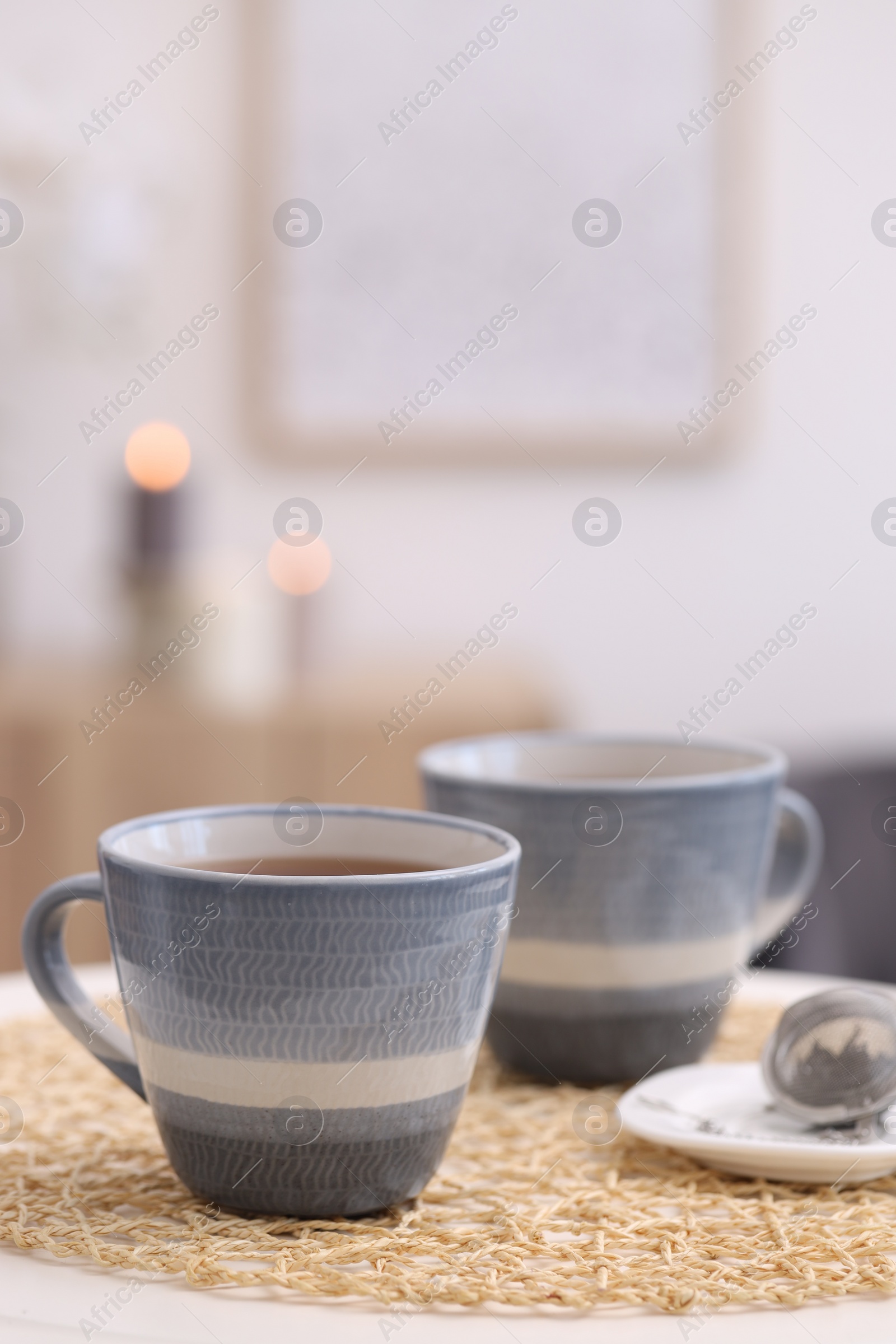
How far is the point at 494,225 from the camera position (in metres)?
2.04

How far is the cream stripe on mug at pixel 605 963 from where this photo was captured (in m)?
0.56

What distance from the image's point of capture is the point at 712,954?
0.58m

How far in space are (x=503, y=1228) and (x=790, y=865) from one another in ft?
1.01

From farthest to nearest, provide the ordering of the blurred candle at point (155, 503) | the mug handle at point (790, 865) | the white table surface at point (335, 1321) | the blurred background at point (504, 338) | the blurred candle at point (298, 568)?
the blurred background at point (504, 338)
the blurred candle at point (298, 568)
the blurred candle at point (155, 503)
the mug handle at point (790, 865)
the white table surface at point (335, 1321)

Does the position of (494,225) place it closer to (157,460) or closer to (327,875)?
(157,460)

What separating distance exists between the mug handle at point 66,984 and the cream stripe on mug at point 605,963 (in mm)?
170

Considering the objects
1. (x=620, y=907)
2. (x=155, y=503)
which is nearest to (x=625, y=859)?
(x=620, y=907)

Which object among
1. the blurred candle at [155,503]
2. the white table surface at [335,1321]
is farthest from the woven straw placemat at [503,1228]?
the blurred candle at [155,503]

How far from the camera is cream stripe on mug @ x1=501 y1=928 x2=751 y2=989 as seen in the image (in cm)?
56

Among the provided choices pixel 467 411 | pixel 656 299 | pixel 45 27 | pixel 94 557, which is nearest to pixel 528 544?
pixel 467 411

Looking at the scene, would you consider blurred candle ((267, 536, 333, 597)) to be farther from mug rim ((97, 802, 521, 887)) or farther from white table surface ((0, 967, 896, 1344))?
white table surface ((0, 967, 896, 1344))

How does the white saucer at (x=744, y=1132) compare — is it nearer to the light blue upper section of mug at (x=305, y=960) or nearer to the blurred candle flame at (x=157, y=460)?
the light blue upper section of mug at (x=305, y=960)

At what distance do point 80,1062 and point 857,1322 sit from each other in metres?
0.37

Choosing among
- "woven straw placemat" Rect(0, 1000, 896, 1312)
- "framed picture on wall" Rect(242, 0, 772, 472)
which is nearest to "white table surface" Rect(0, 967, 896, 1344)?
"woven straw placemat" Rect(0, 1000, 896, 1312)
